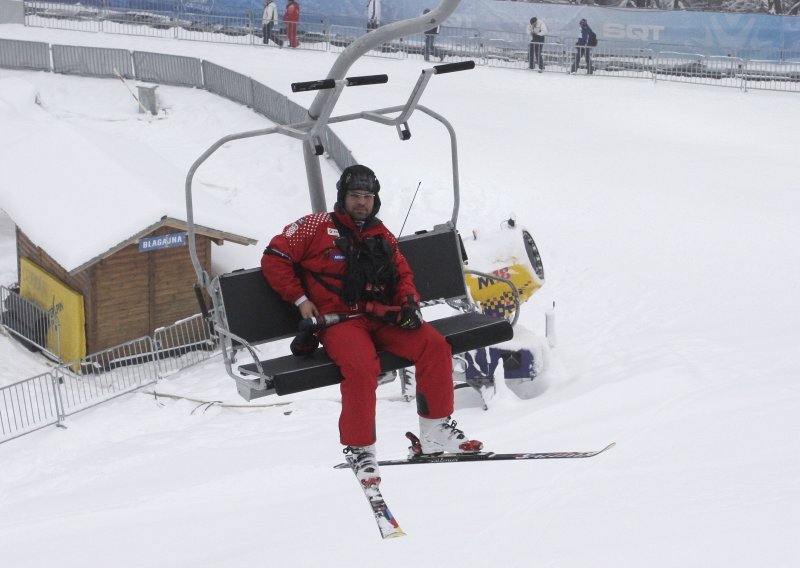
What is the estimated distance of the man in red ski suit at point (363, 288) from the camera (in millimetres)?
7266

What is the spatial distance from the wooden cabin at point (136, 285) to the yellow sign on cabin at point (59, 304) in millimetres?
24

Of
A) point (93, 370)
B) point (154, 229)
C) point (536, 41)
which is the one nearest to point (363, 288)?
point (154, 229)

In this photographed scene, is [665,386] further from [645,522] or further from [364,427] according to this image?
[364,427]

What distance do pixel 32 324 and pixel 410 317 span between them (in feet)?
48.6

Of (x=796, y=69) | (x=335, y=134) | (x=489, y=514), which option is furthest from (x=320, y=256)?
(x=796, y=69)

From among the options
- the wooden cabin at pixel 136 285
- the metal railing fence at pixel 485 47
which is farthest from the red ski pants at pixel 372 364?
the metal railing fence at pixel 485 47

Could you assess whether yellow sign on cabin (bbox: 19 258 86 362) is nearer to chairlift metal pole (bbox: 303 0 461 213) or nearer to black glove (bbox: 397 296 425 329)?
chairlift metal pole (bbox: 303 0 461 213)

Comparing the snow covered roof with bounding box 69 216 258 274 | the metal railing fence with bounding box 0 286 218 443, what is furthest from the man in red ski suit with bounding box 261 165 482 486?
the snow covered roof with bounding box 69 216 258 274

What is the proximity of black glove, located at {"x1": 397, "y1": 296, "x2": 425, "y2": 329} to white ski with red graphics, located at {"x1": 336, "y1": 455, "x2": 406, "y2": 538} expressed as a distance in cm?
90

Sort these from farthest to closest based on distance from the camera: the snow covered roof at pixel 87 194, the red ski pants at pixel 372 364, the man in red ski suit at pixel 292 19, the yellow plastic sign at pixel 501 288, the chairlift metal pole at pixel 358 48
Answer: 1. the man in red ski suit at pixel 292 19
2. the snow covered roof at pixel 87 194
3. the yellow plastic sign at pixel 501 288
4. the red ski pants at pixel 372 364
5. the chairlift metal pole at pixel 358 48

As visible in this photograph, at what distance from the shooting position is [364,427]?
23.0 ft

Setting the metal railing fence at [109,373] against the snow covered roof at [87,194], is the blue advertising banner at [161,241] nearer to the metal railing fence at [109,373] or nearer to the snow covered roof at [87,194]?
the snow covered roof at [87,194]

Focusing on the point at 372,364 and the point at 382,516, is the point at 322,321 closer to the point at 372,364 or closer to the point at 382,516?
the point at 372,364

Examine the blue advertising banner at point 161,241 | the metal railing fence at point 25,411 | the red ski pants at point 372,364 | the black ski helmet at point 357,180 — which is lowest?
the metal railing fence at point 25,411
